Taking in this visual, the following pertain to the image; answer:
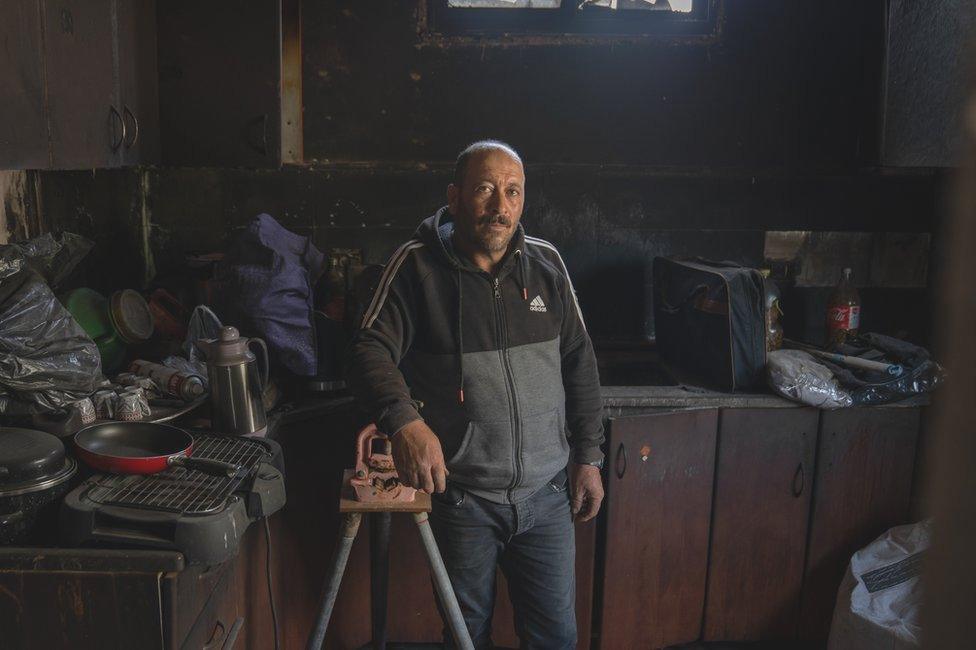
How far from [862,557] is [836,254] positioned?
108 cm

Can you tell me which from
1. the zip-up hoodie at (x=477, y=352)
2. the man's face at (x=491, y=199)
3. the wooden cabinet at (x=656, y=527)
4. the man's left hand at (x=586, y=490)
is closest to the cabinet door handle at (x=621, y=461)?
the wooden cabinet at (x=656, y=527)

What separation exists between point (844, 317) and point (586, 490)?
1.24 m

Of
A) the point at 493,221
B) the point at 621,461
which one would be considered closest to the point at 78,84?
the point at 493,221

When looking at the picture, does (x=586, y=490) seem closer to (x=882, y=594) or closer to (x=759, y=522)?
(x=759, y=522)

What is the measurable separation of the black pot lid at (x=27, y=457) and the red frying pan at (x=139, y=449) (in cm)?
7

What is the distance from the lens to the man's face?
6.01 feet

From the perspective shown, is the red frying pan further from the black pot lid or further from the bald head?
the bald head

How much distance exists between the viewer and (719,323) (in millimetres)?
2398

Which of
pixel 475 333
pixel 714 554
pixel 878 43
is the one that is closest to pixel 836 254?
pixel 878 43

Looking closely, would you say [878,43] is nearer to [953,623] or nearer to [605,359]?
[605,359]

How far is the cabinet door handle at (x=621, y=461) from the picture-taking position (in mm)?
2318

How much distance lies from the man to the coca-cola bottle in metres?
1.16

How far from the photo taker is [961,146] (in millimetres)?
332

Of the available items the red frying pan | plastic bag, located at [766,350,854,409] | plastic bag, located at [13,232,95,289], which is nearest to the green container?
plastic bag, located at [13,232,95,289]
